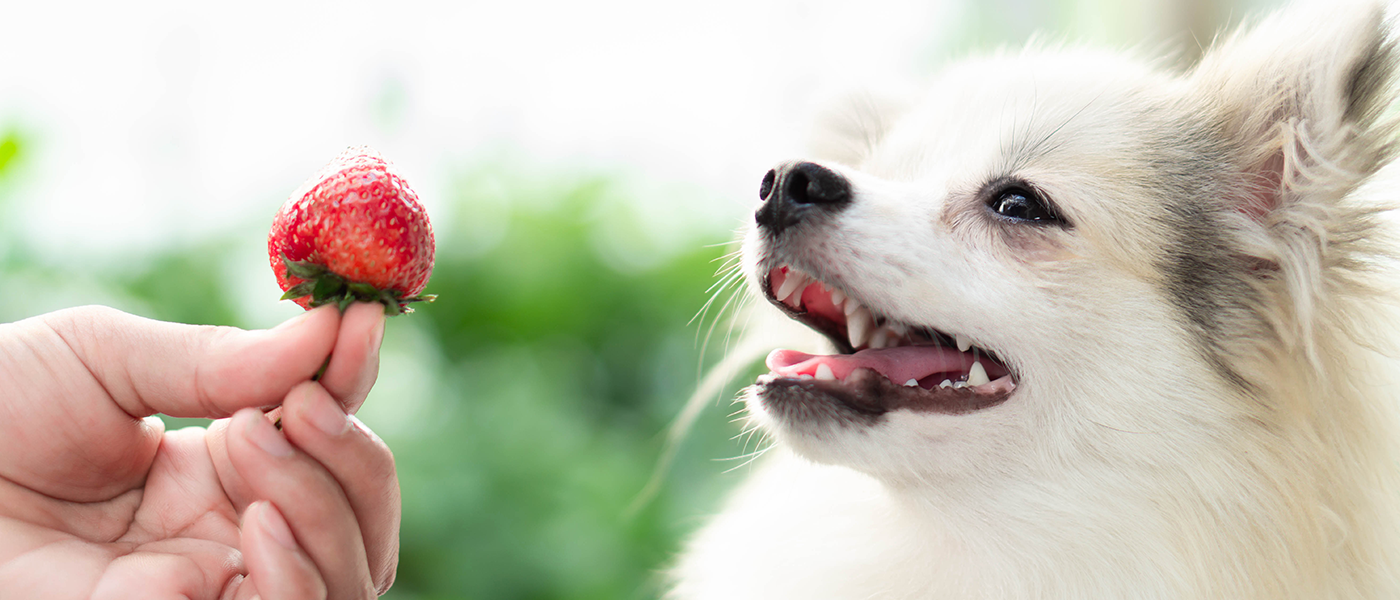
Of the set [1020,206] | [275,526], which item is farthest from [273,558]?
[1020,206]

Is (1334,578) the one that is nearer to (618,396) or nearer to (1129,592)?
(1129,592)

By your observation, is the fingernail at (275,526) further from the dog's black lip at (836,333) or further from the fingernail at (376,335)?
the dog's black lip at (836,333)

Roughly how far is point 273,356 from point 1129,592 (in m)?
0.99

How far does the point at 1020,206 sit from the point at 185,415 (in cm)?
99

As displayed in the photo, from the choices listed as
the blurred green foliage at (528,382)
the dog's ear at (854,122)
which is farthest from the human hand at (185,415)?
the blurred green foliage at (528,382)

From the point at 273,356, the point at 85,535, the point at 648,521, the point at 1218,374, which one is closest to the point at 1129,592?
Answer: the point at 1218,374

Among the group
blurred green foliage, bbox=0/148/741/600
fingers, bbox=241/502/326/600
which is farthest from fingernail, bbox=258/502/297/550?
blurred green foliage, bbox=0/148/741/600

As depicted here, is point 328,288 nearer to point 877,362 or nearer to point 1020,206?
point 877,362

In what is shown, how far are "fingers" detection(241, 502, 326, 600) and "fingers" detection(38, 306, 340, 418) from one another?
13 centimetres

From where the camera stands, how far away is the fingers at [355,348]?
0.91 metres

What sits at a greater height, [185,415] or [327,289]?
[327,289]

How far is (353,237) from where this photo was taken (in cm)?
89

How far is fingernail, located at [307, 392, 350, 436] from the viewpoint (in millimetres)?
933

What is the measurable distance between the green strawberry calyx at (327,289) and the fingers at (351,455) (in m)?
0.09
